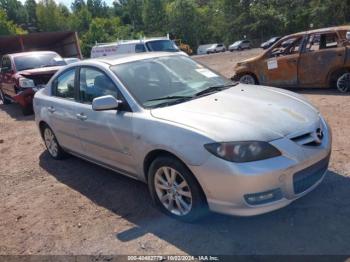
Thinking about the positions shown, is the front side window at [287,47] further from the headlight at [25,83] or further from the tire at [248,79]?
the headlight at [25,83]

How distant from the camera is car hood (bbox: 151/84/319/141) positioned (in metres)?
3.42

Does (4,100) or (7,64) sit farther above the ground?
(7,64)

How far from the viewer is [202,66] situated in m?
5.08

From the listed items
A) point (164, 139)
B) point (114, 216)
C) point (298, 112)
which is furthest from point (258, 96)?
point (114, 216)

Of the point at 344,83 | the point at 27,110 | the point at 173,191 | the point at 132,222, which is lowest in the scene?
→ the point at 27,110

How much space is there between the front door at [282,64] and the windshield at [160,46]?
7.31 m

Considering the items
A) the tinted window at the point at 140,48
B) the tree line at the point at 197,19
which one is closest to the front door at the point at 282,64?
the tinted window at the point at 140,48

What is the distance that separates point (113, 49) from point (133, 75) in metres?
17.7

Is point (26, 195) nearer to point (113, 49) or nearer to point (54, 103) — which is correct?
point (54, 103)

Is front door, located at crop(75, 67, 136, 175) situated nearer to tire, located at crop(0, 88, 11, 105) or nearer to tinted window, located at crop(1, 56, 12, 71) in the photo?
tinted window, located at crop(1, 56, 12, 71)

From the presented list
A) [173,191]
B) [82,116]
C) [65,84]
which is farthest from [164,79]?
[65,84]

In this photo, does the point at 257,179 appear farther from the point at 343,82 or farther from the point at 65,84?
the point at 343,82

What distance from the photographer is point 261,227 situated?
361cm

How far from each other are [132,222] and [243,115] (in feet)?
5.17
